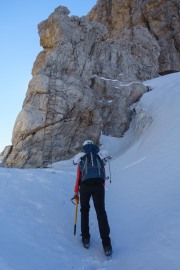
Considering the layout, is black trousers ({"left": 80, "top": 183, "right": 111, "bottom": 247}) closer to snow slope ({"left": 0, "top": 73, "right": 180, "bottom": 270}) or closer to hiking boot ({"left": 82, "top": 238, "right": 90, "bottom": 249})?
hiking boot ({"left": 82, "top": 238, "right": 90, "bottom": 249})

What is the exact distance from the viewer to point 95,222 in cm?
792

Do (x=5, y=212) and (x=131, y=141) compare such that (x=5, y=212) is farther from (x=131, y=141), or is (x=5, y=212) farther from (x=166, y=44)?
(x=166, y=44)

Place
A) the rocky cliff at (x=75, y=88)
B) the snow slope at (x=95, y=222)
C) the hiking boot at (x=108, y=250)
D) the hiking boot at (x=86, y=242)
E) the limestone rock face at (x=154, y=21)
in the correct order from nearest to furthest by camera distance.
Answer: the snow slope at (x=95, y=222), the hiking boot at (x=108, y=250), the hiking boot at (x=86, y=242), the rocky cliff at (x=75, y=88), the limestone rock face at (x=154, y=21)

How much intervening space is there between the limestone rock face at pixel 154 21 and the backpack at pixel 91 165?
42.6m

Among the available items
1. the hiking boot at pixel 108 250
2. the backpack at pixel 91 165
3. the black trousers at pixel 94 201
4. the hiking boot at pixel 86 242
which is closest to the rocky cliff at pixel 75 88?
the backpack at pixel 91 165

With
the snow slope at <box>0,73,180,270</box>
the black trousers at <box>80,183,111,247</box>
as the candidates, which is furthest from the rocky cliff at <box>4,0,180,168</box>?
the black trousers at <box>80,183,111,247</box>

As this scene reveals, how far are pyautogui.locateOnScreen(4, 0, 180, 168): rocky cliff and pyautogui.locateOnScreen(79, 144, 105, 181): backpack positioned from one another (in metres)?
17.3

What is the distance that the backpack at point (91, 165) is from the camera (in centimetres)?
636

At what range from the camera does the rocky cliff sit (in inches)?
968

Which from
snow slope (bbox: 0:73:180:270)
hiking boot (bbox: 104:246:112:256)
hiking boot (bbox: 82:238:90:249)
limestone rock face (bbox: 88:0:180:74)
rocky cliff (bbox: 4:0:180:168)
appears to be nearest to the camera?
snow slope (bbox: 0:73:180:270)

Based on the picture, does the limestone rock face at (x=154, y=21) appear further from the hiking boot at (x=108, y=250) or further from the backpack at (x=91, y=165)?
the hiking boot at (x=108, y=250)

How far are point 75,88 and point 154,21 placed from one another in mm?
33867

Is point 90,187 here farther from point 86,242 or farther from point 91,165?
point 86,242

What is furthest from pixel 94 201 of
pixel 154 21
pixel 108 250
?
pixel 154 21
